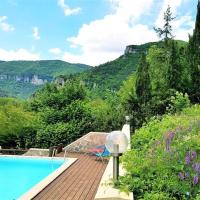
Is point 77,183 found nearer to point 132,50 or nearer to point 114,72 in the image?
point 114,72

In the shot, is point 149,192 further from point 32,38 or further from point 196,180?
point 32,38

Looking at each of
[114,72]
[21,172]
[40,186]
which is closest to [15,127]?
[21,172]

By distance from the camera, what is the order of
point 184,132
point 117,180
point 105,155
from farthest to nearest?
point 105,155 → point 184,132 → point 117,180

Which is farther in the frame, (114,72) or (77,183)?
(114,72)

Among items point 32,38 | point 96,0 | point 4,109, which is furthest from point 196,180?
point 32,38

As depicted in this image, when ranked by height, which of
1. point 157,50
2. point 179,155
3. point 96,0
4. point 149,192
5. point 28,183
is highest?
point 96,0

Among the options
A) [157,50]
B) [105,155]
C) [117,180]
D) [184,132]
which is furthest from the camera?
[157,50]
